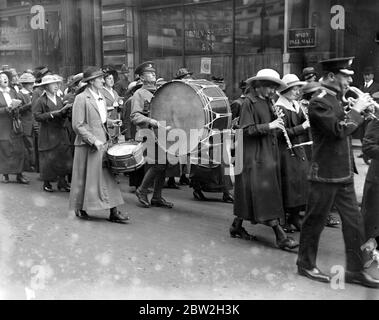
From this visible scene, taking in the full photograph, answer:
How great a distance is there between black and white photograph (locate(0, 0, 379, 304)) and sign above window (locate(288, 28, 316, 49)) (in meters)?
0.04

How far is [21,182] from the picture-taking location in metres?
10.3

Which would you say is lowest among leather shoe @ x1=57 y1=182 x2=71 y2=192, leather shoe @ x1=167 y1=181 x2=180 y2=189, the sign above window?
leather shoe @ x1=167 y1=181 x2=180 y2=189

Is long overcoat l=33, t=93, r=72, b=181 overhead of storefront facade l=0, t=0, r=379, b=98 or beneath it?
beneath

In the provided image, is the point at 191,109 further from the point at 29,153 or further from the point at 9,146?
the point at 29,153

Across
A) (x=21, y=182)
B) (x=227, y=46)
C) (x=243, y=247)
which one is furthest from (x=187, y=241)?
(x=227, y=46)

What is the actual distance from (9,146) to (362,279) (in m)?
7.22

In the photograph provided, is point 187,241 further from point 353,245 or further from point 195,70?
point 195,70

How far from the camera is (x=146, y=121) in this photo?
782 cm

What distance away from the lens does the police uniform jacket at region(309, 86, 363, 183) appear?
4797mm

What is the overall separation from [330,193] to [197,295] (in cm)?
141

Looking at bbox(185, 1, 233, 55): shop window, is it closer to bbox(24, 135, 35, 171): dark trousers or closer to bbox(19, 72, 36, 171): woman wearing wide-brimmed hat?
bbox(19, 72, 36, 171): woman wearing wide-brimmed hat

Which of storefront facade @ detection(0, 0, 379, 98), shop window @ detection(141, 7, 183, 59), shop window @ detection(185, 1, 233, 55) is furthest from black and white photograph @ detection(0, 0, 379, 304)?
shop window @ detection(141, 7, 183, 59)

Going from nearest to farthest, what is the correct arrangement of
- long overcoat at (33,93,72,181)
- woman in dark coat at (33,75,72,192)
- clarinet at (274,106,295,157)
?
clarinet at (274,106,295,157) → woman in dark coat at (33,75,72,192) → long overcoat at (33,93,72,181)

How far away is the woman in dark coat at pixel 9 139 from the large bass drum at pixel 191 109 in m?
3.55
